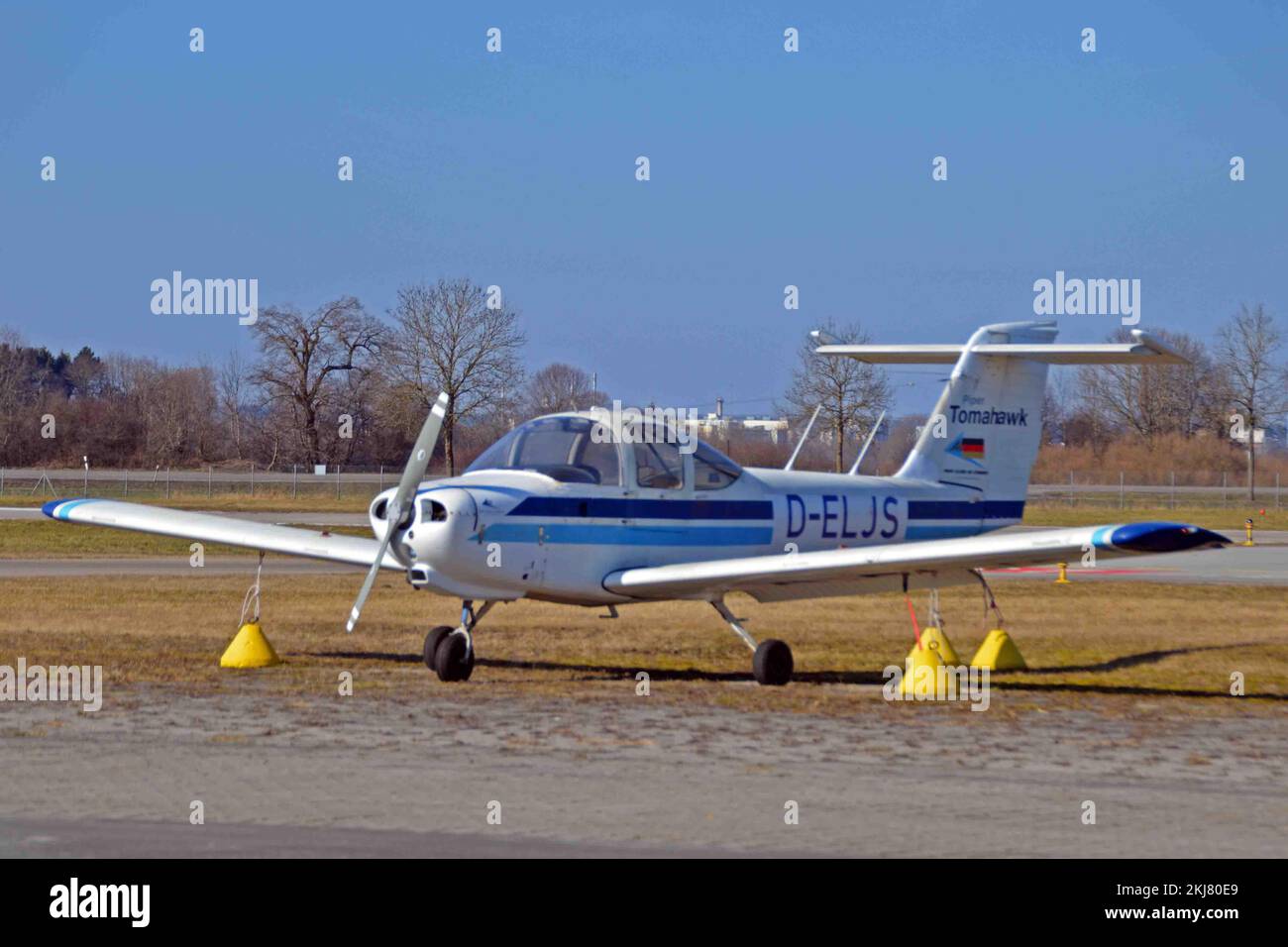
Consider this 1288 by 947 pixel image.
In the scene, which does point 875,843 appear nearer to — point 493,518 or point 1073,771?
point 1073,771

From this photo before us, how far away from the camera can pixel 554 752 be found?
1052cm

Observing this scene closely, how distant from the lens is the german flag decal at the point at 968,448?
18.2m

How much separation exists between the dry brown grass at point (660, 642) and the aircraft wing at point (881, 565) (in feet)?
2.86

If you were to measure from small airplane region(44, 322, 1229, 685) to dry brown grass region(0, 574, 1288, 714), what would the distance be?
0.91 metres

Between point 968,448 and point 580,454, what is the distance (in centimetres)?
536

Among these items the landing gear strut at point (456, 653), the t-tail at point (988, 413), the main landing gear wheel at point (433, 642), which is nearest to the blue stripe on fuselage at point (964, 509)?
the t-tail at point (988, 413)

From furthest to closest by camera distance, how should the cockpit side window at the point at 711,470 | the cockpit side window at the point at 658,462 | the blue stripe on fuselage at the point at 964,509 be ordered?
the blue stripe on fuselage at the point at 964,509 < the cockpit side window at the point at 711,470 < the cockpit side window at the point at 658,462

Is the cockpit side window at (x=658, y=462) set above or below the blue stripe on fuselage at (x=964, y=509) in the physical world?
above

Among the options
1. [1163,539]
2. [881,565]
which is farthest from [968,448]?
[1163,539]

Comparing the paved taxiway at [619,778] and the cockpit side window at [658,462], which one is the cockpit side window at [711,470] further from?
the paved taxiway at [619,778]

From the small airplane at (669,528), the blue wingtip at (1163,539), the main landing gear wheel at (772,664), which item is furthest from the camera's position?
the main landing gear wheel at (772,664)

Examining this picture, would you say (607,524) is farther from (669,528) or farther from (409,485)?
(409,485)
